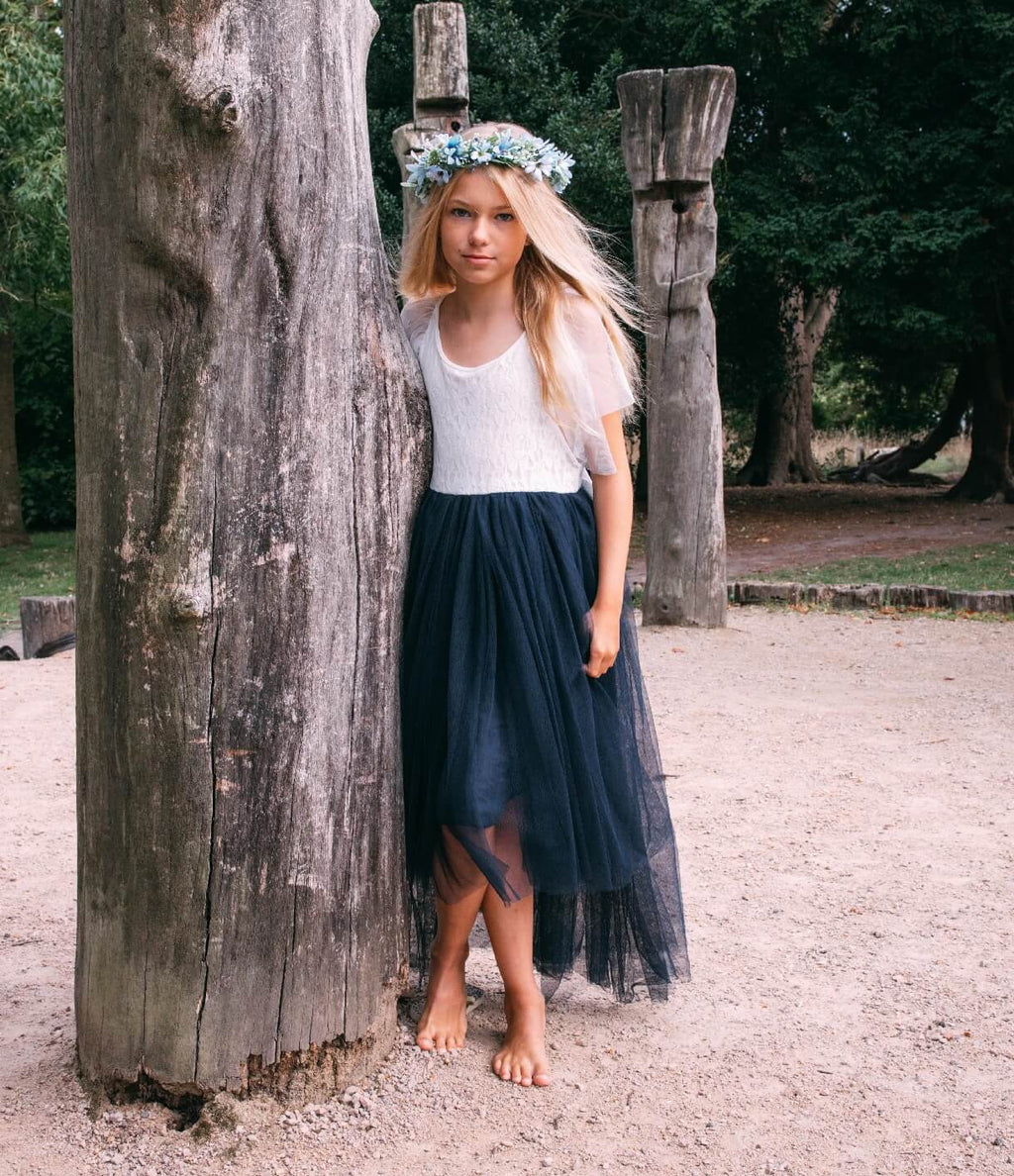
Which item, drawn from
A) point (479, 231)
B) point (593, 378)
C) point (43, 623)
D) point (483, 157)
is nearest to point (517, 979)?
point (593, 378)

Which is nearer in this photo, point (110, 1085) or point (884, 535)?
point (110, 1085)

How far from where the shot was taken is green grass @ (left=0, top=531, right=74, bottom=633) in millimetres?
10855

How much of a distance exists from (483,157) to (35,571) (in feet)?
37.3

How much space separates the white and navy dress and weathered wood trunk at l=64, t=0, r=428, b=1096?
196mm

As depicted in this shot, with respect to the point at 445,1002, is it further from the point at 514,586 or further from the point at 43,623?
the point at 43,623

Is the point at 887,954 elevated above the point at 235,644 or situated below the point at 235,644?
below

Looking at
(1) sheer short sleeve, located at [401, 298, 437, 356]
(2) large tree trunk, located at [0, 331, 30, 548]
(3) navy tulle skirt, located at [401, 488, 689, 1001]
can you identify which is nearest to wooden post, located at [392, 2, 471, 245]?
(1) sheer short sleeve, located at [401, 298, 437, 356]

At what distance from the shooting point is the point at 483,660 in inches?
105

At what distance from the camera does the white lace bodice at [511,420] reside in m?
2.76

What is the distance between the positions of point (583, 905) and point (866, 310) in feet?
41.8

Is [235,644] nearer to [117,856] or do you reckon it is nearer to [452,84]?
[117,856]

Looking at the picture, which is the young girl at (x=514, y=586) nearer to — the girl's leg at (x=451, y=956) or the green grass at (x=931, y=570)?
the girl's leg at (x=451, y=956)

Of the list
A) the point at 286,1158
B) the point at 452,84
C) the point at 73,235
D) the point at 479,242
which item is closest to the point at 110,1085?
the point at 286,1158

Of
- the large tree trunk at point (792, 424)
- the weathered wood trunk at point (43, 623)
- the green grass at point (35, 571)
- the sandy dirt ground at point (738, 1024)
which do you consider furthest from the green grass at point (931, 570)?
the large tree trunk at point (792, 424)
